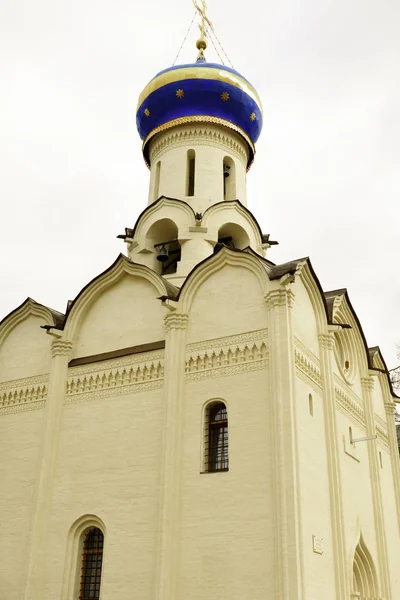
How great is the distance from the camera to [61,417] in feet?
36.7

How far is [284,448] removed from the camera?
874cm

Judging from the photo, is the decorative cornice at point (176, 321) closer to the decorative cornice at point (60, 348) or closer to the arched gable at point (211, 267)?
the arched gable at point (211, 267)

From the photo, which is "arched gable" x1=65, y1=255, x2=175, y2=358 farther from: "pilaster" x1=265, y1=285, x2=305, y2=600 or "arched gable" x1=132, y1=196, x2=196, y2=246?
"pilaster" x1=265, y1=285, x2=305, y2=600

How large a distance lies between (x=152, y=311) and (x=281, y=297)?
2.66m

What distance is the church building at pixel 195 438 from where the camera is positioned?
8.77 metres

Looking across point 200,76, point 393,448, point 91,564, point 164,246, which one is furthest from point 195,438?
point 200,76

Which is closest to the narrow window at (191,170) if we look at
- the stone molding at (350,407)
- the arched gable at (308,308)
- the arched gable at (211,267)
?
the arched gable at (211,267)

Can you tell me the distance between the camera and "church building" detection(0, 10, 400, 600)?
8.77m

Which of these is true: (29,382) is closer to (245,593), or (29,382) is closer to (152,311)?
(152,311)

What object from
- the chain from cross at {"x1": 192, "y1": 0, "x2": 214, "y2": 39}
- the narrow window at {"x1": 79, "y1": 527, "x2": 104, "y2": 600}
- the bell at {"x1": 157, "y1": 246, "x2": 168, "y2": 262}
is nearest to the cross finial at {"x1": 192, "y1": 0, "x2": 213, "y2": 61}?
the chain from cross at {"x1": 192, "y1": 0, "x2": 214, "y2": 39}

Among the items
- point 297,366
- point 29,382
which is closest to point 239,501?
point 297,366

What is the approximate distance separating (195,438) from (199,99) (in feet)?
27.3

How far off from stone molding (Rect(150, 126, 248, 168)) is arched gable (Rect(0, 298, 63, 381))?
4.95 m

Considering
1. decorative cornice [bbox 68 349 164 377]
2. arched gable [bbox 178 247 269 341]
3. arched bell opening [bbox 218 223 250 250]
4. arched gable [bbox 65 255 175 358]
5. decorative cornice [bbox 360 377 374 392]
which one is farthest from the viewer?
arched bell opening [bbox 218 223 250 250]
